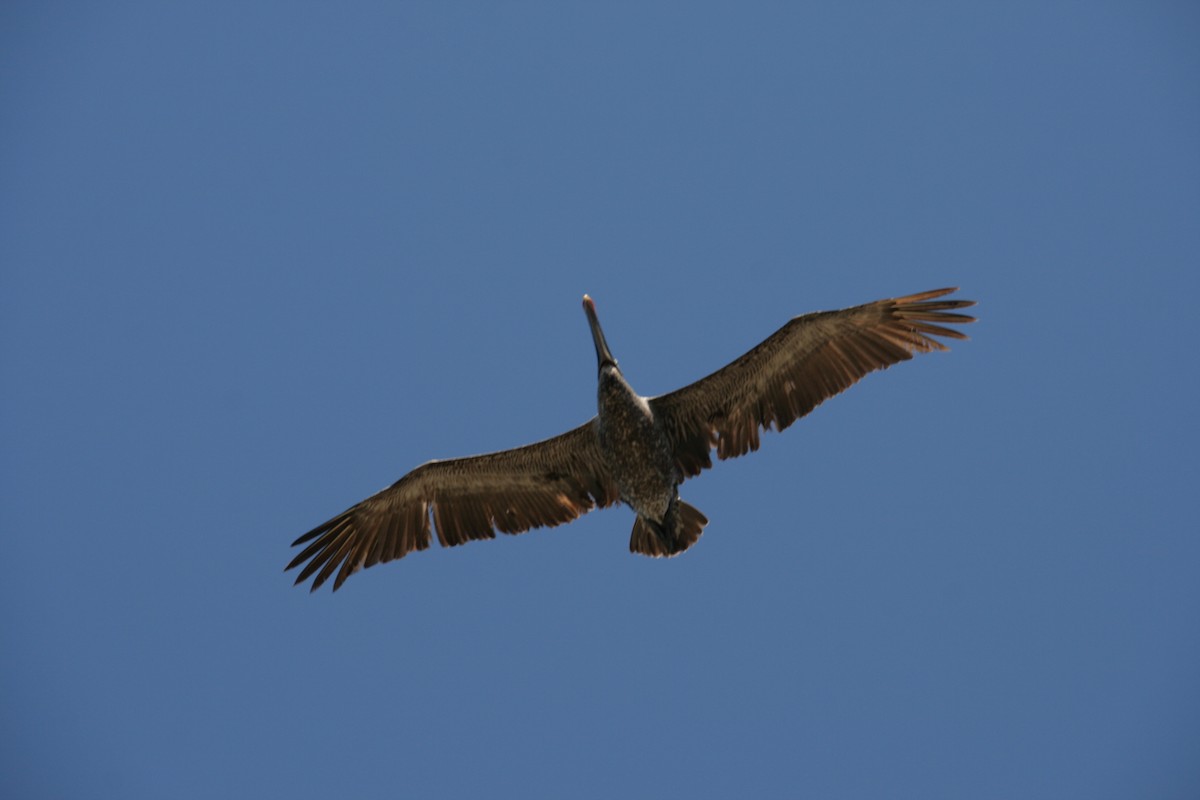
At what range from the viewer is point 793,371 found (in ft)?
52.4

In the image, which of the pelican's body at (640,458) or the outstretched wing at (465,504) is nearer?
the pelican's body at (640,458)

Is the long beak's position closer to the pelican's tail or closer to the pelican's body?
the pelican's body

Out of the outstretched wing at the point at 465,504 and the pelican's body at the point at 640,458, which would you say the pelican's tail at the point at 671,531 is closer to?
the pelican's body at the point at 640,458

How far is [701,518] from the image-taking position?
1638 centimetres

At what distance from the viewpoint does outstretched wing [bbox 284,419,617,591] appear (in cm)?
1655

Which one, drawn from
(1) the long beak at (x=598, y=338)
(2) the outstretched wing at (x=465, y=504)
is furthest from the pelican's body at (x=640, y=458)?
(2) the outstretched wing at (x=465, y=504)

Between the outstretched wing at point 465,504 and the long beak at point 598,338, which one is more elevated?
the long beak at point 598,338

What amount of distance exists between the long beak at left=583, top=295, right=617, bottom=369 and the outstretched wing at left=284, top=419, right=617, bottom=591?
1166 mm

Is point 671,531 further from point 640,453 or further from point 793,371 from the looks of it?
point 793,371

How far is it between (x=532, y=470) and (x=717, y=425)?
2.70 metres

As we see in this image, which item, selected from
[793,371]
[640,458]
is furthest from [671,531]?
[793,371]

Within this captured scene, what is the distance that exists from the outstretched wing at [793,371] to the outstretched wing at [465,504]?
1.42 metres

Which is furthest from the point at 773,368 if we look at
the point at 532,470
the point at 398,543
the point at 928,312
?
the point at 398,543

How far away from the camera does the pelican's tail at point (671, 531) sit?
16.1 m
